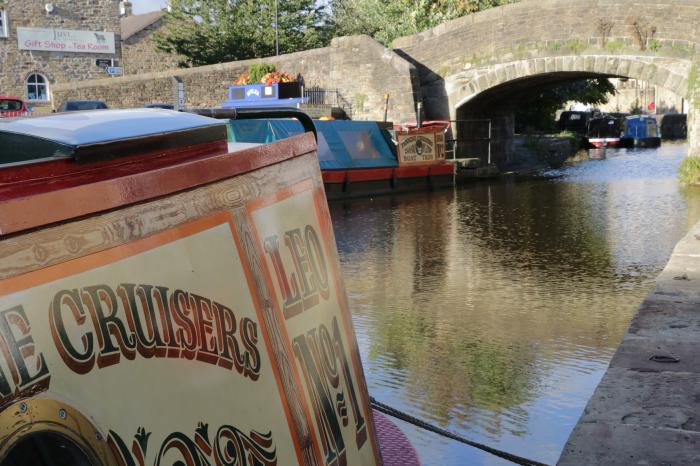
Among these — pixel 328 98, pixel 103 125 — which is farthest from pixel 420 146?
pixel 103 125

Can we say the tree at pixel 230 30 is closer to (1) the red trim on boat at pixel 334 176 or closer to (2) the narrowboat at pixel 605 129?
(2) the narrowboat at pixel 605 129

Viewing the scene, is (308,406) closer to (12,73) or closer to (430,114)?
(430,114)

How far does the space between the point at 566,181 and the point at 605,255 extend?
10.2 meters

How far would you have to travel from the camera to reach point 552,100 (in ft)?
99.0

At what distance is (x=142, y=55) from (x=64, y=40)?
3.73 meters

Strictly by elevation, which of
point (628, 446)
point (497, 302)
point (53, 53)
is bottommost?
point (497, 302)

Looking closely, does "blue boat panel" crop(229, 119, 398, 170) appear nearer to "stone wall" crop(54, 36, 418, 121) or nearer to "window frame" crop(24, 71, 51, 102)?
"stone wall" crop(54, 36, 418, 121)

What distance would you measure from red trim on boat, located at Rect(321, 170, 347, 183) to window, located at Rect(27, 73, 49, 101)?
72.5ft

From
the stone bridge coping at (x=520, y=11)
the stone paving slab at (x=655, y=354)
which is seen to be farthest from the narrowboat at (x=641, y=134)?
the stone paving slab at (x=655, y=354)

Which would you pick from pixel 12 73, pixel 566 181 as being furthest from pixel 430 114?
pixel 12 73

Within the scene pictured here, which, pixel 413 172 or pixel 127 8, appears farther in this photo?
pixel 127 8

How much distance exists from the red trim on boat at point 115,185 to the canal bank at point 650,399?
1620mm

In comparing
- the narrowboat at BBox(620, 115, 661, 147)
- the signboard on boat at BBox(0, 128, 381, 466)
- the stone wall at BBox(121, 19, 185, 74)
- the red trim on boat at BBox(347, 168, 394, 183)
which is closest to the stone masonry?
the stone wall at BBox(121, 19, 185, 74)

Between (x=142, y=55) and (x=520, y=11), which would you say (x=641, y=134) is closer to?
(x=520, y=11)
